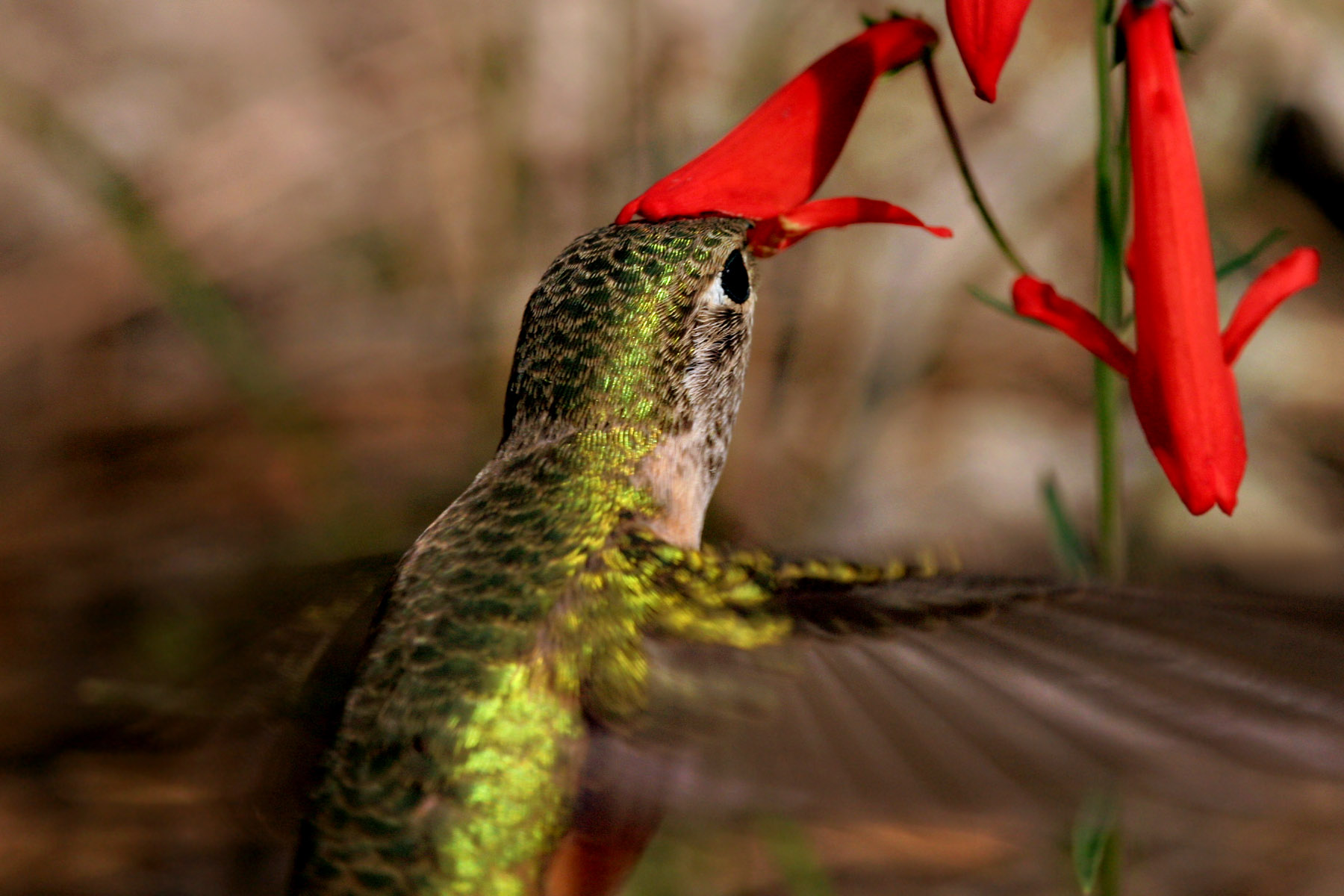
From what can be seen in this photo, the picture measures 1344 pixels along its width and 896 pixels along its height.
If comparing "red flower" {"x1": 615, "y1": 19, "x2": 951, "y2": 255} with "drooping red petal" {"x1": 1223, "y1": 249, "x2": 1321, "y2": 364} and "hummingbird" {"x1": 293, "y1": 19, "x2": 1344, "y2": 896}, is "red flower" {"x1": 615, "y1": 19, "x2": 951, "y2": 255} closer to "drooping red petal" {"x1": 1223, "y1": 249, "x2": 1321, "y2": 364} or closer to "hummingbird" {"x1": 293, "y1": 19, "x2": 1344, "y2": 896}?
"hummingbird" {"x1": 293, "y1": 19, "x2": 1344, "y2": 896}

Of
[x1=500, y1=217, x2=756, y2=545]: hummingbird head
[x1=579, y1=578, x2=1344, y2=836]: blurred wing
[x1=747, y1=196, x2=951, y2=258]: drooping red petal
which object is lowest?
[x1=579, y1=578, x2=1344, y2=836]: blurred wing

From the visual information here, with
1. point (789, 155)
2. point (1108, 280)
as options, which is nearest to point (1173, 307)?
point (1108, 280)

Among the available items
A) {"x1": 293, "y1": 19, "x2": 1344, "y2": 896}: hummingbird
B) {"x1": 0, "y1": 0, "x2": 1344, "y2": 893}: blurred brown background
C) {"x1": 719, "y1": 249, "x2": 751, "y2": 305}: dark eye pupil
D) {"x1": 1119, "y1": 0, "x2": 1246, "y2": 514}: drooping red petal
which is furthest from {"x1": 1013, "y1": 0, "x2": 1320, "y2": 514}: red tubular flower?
{"x1": 0, "y1": 0, "x2": 1344, "y2": 893}: blurred brown background

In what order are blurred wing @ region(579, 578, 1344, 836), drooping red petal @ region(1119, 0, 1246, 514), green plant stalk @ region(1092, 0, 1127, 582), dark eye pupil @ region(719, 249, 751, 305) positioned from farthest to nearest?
1. dark eye pupil @ region(719, 249, 751, 305)
2. green plant stalk @ region(1092, 0, 1127, 582)
3. drooping red petal @ region(1119, 0, 1246, 514)
4. blurred wing @ region(579, 578, 1344, 836)

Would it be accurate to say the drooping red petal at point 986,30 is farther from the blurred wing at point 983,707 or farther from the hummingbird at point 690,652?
the blurred wing at point 983,707

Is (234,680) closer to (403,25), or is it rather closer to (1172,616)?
(1172,616)

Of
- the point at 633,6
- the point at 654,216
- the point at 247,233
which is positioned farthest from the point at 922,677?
the point at 247,233

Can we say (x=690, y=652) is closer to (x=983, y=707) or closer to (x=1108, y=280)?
(x=983, y=707)
